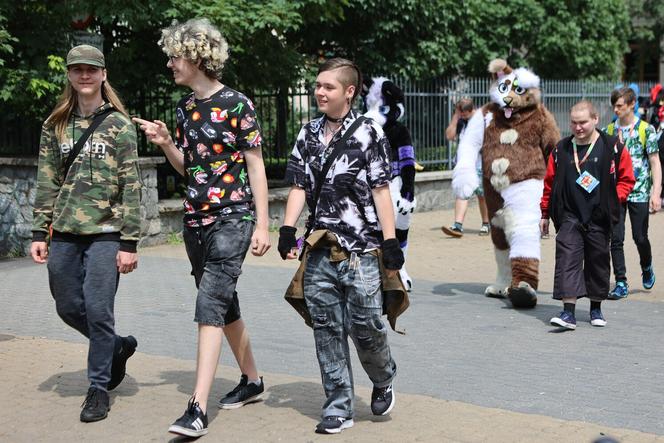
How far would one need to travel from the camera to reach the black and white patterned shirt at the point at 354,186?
497 cm

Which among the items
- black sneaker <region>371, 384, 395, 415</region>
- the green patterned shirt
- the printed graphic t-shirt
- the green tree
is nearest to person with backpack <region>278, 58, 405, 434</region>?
black sneaker <region>371, 384, 395, 415</region>

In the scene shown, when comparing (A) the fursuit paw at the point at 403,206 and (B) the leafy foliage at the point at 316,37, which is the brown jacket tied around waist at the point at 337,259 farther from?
(B) the leafy foliage at the point at 316,37

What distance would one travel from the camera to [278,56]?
45.8ft

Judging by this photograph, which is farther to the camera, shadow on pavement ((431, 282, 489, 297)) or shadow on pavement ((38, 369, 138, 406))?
shadow on pavement ((431, 282, 489, 297))

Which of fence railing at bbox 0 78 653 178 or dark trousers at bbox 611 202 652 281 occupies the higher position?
fence railing at bbox 0 78 653 178

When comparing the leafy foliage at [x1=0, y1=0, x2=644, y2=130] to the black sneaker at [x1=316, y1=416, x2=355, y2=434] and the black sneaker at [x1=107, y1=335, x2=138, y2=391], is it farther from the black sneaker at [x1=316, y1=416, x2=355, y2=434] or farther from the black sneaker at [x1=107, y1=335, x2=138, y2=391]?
the black sneaker at [x1=316, y1=416, x2=355, y2=434]

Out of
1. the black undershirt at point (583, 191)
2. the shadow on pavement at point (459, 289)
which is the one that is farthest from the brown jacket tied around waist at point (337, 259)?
the shadow on pavement at point (459, 289)

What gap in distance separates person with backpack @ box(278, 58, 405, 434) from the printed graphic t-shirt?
0.25m

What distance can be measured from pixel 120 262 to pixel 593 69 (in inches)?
902

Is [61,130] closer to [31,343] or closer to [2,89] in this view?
[31,343]

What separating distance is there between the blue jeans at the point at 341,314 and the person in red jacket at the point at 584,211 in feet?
9.17

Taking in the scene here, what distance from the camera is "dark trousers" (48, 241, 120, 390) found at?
5.27 meters

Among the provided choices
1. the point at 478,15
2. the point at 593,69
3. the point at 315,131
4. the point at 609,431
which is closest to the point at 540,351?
the point at 609,431

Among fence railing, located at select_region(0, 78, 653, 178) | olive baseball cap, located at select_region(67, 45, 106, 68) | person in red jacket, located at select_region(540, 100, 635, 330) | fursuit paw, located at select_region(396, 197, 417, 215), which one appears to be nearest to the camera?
olive baseball cap, located at select_region(67, 45, 106, 68)
